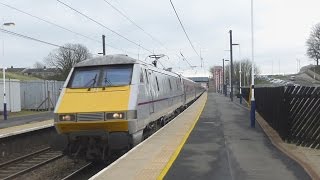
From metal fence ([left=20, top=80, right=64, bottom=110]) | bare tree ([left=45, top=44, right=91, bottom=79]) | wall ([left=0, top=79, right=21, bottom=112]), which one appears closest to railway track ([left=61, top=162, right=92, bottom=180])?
Result: wall ([left=0, top=79, right=21, bottom=112])

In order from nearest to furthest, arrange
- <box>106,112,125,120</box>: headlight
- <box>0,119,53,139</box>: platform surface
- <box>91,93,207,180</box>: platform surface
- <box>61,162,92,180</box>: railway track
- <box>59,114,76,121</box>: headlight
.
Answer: <box>91,93,207,180</box>: platform surface, <box>106,112,125,120</box>: headlight, <box>59,114,76,121</box>: headlight, <box>61,162,92,180</box>: railway track, <box>0,119,53,139</box>: platform surface

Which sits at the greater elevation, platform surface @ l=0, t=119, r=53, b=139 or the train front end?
the train front end

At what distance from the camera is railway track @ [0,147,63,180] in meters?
15.6

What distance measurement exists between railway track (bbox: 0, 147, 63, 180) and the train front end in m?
2.59

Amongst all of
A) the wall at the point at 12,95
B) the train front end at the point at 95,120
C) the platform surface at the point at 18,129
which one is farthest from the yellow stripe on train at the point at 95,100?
the wall at the point at 12,95

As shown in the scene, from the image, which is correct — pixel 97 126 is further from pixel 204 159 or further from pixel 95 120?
pixel 204 159

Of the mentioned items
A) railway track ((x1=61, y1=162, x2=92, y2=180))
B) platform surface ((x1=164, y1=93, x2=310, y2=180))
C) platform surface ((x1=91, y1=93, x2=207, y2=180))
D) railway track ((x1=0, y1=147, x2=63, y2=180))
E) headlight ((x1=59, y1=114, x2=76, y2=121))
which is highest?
headlight ((x1=59, y1=114, x2=76, y2=121))

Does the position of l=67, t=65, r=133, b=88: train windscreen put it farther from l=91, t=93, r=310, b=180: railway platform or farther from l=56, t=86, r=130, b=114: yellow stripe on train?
l=91, t=93, r=310, b=180: railway platform

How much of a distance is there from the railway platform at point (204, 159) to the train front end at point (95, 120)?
0.71m

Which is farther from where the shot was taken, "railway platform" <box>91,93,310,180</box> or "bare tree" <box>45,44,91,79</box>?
"bare tree" <box>45,44,91,79</box>

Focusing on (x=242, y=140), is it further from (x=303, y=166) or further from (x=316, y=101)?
(x=303, y=166)

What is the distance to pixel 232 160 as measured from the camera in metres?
11.7

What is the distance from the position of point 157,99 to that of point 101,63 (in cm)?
367

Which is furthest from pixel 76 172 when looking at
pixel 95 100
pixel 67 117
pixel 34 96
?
pixel 34 96
